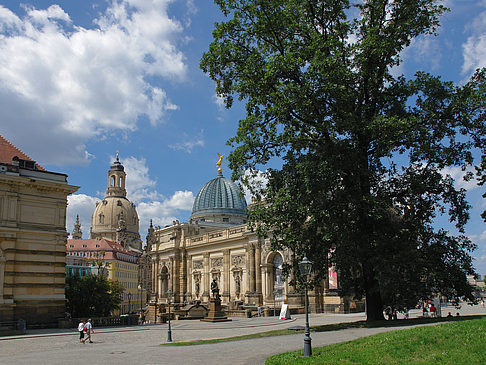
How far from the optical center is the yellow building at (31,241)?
27719 mm

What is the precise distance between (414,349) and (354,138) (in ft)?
37.8

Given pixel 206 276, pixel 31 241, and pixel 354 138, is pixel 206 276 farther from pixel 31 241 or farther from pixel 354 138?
pixel 354 138

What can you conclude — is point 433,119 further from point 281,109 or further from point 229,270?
point 229,270

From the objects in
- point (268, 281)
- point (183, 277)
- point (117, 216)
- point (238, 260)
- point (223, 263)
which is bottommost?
point (268, 281)

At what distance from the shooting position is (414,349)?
11805 millimetres

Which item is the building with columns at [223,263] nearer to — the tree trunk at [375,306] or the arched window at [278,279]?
the arched window at [278,279]

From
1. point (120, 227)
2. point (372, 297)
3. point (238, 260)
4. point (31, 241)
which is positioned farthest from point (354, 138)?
point (120, 227)

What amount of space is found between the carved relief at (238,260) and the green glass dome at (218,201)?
15530 mm

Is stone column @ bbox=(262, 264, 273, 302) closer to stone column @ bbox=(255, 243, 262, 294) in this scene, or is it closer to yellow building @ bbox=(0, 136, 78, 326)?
stone column @ bbox=(255, 243, 262, 294)

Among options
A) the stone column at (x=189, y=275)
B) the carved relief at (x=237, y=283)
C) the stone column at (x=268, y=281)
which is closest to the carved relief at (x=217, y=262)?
the carved relief at (x=237, y=283)

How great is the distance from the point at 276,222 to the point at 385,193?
552cm

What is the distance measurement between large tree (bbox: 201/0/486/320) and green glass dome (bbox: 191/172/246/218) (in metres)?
50.0

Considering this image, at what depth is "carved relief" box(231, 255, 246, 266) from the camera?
55578 mm

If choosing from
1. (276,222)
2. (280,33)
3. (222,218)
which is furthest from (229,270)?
(280,33)
